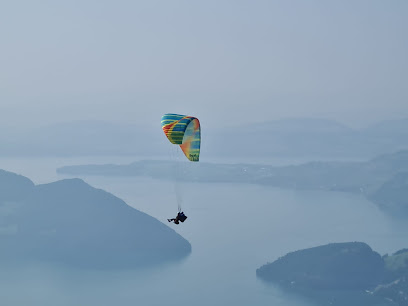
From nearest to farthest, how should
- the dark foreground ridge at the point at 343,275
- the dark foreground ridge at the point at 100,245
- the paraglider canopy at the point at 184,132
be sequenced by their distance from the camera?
the paraglider canopy at the point at 184,132, the dark foreground ridge at the point at 343,275, the dark foreground ridge at the point at 100,245

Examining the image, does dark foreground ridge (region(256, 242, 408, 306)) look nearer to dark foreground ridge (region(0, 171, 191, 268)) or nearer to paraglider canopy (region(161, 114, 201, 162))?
dark foreground ridge (region(0, 171, 191, 268))

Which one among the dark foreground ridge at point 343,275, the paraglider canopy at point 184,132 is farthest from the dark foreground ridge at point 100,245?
the paraglider canopy at point 184,132

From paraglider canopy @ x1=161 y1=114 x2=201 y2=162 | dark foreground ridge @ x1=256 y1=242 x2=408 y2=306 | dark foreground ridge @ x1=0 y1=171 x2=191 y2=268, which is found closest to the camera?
paraglider canopy @ x1=161 y1=114 x2=201 y2=162

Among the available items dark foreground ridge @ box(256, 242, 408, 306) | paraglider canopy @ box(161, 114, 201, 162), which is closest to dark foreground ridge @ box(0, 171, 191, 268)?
dark foreground ridge @ box(256, 242, 408, 306)

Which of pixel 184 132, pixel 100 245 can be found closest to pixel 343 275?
pixel 100 245

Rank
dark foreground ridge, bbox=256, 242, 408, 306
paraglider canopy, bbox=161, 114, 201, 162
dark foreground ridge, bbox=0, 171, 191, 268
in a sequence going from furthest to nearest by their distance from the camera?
dark foreground ridge, bbox=0, 171, 191, 268
dark foreground ridge, bbox=256, 242, 408, 306
paraglider canopy, bbox=161, 114, 201, 162

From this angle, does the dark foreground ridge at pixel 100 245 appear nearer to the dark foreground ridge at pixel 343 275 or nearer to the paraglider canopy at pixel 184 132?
the dark foreground ridge at pixel 343 275
